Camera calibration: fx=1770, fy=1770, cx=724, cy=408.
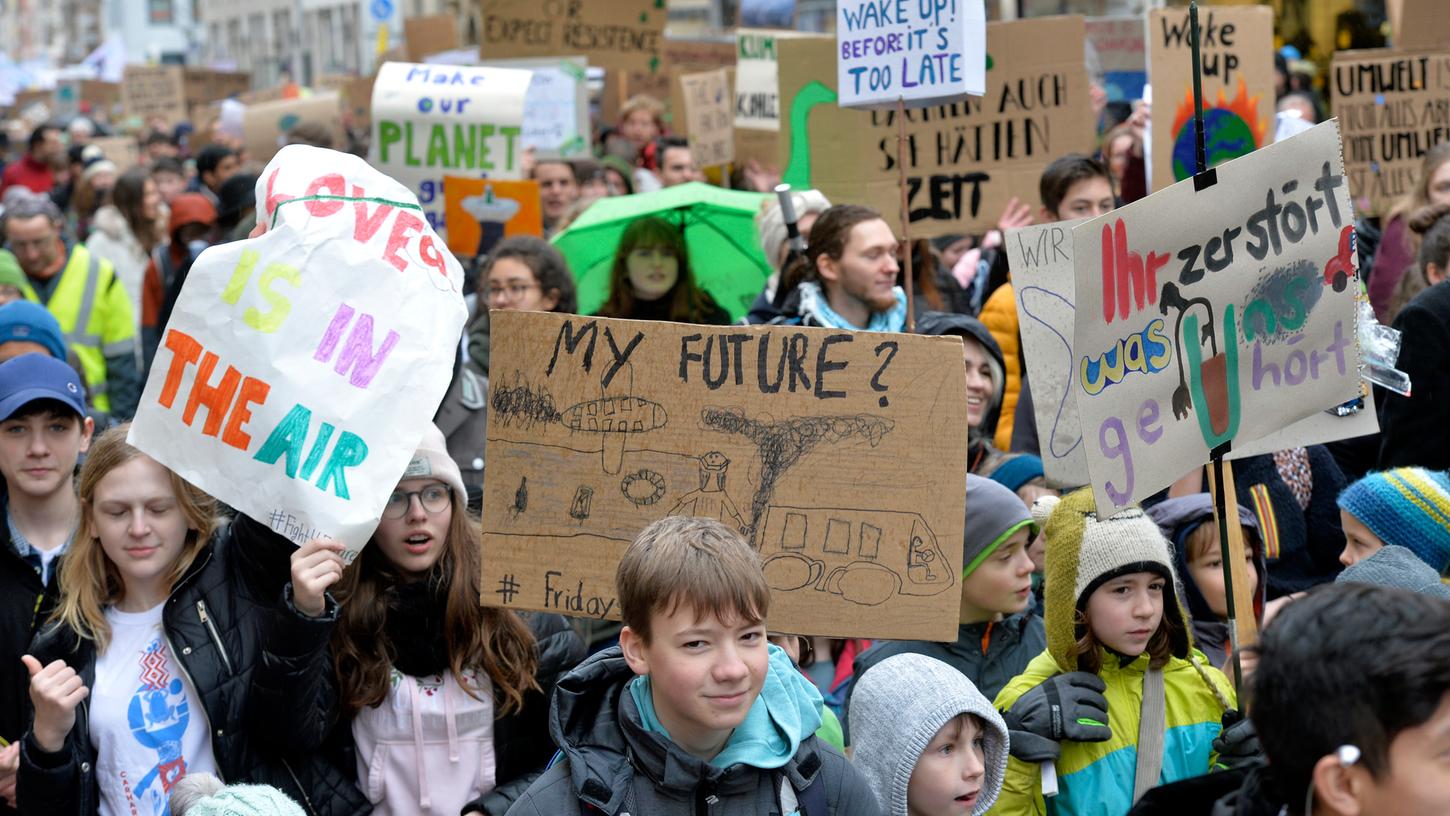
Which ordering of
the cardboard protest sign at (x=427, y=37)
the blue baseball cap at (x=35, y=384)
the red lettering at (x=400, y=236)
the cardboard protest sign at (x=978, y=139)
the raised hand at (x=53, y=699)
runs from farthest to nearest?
1. the cardboard protest sign at (x=427, y=37)
2. the cardboard protest sign at (x=978, y=139)
3. the blue baseball cap at (x=35, y=384)
4. the red lettering at (x=400, y=236)
5. the raised hand at (x=53, y=699)

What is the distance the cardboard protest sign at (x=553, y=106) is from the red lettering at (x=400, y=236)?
7105 millimetres

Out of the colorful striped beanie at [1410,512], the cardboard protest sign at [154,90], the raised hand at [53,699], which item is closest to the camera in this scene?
the raised hand at [53,699]

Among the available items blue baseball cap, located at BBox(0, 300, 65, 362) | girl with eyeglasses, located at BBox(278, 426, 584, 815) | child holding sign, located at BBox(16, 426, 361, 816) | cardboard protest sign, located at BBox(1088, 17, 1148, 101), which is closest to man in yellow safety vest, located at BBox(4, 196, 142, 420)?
blue baseball cap, located at BBox(0, 300, 65, 362)

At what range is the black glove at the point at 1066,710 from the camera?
3.70 metres

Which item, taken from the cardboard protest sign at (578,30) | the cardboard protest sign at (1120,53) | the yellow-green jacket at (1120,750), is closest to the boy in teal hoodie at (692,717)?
the yellow-green jacket at (1120,750)

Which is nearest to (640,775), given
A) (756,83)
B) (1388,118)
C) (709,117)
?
(1388,118)

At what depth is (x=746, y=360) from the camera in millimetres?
3873

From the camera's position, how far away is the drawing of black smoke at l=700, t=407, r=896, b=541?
3.79m

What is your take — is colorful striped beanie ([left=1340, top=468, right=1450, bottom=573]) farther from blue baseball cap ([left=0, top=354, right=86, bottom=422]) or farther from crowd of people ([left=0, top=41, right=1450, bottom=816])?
blue baseball cap ([left=0, top=354, right=86, bottom=422])

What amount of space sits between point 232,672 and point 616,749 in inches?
43.2

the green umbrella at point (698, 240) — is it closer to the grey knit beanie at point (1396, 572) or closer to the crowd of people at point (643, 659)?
the crowd of people at point (643, 659)

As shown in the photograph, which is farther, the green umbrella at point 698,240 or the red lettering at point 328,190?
the green umbrella at point 698,240

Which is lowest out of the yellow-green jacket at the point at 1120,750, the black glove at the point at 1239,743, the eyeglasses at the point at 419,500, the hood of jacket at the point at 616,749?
the yellow-green jacket at the point at 1120,750

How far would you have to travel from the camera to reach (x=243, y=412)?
375 centimetres
